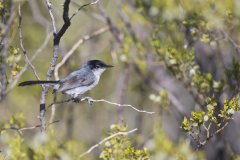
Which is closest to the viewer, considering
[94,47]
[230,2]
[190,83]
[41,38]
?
[230,2]

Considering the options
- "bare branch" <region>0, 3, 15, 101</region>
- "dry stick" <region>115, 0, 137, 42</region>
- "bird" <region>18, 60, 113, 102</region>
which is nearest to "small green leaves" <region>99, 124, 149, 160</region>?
"bare branch" <region>0, 3, 15, 101</region>

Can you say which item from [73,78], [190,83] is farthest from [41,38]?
[190,83]

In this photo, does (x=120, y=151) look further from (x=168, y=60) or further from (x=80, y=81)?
(x=80, y=81)

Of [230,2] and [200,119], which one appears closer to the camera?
[200,119]

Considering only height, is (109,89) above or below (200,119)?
below

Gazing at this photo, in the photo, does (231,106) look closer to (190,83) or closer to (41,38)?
(190,83)

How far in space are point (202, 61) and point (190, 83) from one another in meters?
0.64

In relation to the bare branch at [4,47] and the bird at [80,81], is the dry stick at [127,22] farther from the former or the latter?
the bare branch at [4,47]

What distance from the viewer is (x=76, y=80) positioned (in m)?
6.71

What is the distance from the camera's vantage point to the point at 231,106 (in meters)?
4.70

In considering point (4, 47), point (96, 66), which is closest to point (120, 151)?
point (4, 47)

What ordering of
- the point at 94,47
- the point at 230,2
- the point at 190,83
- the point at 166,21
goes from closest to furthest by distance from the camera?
1. the point at 230,2
2. the point at 190,83
3. the point at 166,21
4. the point at 94,47

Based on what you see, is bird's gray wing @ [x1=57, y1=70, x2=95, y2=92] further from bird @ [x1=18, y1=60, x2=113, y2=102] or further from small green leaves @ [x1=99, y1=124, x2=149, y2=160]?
small green leaves @ [x1=99, y1=124, x2=149, y2=160]

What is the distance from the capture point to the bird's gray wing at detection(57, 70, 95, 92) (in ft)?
20.9
